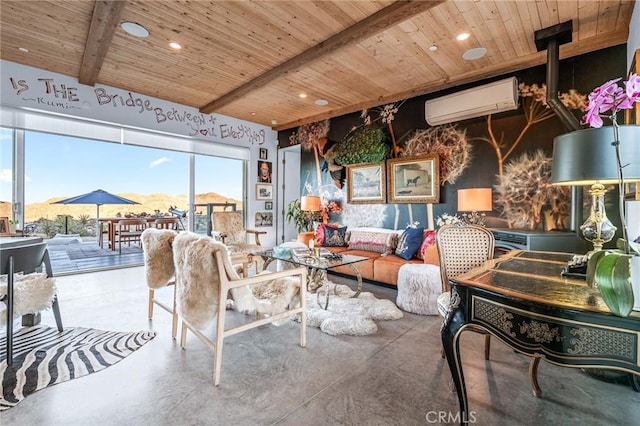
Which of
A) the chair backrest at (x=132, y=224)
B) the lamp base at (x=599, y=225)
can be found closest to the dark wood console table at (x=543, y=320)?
the lamp base at (x=599, y=225)

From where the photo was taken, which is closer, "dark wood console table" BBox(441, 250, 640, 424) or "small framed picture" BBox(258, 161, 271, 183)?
"dark wood console table" BBox(441, 250, 640, 424)

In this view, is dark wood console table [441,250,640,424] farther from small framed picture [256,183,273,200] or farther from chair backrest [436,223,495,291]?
small framed picture [256,183,273,200]

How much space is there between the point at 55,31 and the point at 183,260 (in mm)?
3075

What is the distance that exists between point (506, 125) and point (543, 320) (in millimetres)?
3384

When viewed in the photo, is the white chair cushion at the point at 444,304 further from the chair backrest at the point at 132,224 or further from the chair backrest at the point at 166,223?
the chair backrest at the point at 132,224

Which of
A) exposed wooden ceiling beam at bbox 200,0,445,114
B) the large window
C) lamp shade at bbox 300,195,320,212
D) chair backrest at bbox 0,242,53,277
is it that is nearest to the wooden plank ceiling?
exposed wooden ceiling beam at bbox 200,0,445,114

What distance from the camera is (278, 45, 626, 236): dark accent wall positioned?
3.05 metres

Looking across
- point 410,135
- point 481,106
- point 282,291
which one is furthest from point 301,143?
point 282,291

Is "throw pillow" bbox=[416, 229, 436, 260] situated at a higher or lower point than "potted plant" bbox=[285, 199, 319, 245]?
lower

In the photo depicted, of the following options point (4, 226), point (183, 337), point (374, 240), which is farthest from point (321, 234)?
point (4, 226)

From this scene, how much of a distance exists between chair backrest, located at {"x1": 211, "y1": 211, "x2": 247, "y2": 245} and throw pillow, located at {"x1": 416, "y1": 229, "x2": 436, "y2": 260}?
281cm

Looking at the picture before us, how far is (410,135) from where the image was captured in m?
4.52

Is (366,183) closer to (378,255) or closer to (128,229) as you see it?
(378,255)

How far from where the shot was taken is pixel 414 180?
4.44 m
